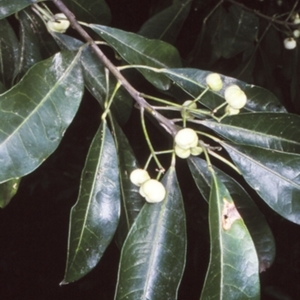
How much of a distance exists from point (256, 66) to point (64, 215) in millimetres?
1247

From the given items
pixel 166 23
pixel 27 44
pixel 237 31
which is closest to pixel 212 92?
pixel 27 44

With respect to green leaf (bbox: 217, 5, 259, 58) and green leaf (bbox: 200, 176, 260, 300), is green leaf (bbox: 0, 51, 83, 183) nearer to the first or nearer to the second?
green leaf (bbox: 200, 176, 260, 300)

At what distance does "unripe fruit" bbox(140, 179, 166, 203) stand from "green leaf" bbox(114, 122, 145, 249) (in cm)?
17

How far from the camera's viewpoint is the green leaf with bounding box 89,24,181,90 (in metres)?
0.87

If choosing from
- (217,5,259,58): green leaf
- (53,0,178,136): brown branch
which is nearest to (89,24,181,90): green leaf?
(53,0,178,136): brown branch

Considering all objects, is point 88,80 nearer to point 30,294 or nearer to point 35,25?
point 35,25

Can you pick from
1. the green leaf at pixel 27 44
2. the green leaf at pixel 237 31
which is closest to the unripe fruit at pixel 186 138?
the green leaf at pixel 27 44

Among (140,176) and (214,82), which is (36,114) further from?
(214,82)

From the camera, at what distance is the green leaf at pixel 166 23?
1324 millimetres

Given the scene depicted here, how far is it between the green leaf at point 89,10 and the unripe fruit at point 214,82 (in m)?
0.36

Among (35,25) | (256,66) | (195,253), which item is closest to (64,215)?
(195,253)

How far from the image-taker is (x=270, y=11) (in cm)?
184

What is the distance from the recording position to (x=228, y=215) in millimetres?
733

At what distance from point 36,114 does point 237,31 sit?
1018 mm
